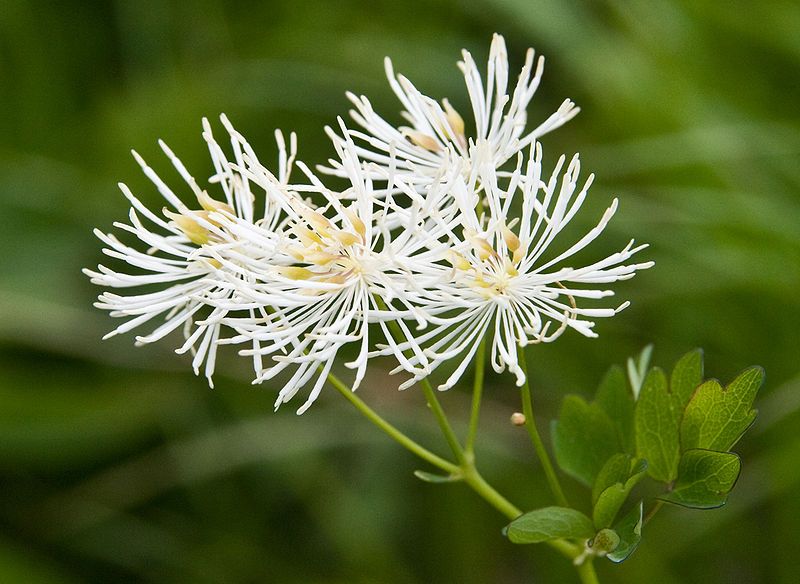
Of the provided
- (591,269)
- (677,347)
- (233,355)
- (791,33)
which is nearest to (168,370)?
(233,355)

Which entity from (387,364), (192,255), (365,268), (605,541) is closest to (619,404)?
(605,541)

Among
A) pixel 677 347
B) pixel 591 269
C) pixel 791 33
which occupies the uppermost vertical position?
pixel 791 33

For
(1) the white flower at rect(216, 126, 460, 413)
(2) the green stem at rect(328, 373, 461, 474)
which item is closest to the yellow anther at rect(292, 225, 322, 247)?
(1) the white flower at rect(216, 126, 460, 413)

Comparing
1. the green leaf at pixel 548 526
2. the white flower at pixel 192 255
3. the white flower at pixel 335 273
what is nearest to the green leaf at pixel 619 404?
the green leaf at pixel 548 526

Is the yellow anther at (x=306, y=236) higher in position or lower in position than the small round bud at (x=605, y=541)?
higher

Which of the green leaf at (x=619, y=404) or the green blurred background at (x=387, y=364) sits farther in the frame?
the green blurred background at (x=387, y=364)

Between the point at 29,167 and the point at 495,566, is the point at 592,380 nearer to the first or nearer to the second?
the point at 495,566

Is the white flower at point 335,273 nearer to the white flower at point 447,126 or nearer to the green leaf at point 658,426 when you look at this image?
the white flower at point 447,126
